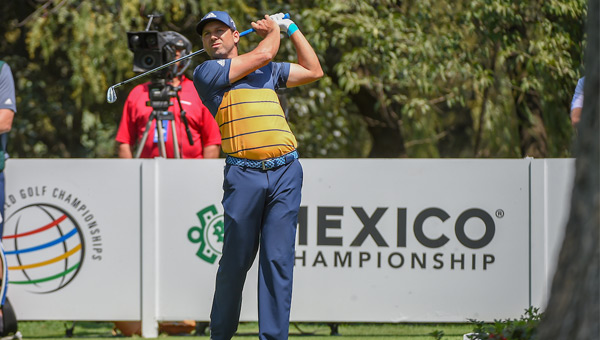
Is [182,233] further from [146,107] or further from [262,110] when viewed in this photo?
[262,110]

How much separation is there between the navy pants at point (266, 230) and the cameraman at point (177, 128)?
2.35 meters

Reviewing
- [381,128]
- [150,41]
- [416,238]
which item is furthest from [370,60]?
[416,238]

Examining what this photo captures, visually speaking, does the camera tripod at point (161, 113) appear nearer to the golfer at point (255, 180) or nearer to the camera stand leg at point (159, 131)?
the camera stand leg at point (159, 131)

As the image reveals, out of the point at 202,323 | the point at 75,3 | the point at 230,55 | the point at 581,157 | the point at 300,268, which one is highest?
the point at 75,3

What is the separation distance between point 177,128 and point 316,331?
1.87 metres

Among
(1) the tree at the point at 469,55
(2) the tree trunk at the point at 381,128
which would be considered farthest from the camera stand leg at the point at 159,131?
(2) the tree trunk at the point at 381,128

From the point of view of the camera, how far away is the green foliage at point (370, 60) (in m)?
10.6

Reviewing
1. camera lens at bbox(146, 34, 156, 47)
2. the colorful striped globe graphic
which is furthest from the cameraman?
the colorful striped globe graphic

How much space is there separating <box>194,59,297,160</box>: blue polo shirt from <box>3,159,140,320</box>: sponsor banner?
1.91 metres

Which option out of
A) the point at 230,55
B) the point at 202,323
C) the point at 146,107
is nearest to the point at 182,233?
the point at 202,323

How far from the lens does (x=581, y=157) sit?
2.62m

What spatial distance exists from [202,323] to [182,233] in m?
0.68

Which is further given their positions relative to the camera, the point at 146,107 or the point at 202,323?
the point at 146,107

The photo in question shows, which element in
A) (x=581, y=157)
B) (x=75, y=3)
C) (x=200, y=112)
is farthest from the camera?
(x=75, y=3)
